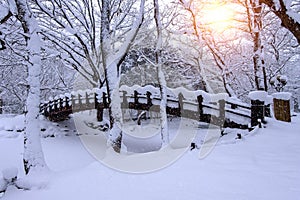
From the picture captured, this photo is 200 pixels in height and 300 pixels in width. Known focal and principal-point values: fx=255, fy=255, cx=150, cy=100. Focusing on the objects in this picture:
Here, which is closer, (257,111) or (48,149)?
(257,111)

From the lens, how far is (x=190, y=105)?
12516 millimetres

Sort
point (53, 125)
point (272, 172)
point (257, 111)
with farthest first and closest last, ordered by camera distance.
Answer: point (53, 125) < point (257, 111) < point (272, 172)

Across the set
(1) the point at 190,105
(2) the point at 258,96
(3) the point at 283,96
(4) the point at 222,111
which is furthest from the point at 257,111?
(1) the point at 190,105

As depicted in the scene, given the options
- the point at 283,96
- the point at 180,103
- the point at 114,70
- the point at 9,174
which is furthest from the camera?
the point at 180,103

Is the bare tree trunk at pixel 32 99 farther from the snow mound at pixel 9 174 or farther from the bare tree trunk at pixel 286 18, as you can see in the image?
the bare tree trunk at pixel 286 18

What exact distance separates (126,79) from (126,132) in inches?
423

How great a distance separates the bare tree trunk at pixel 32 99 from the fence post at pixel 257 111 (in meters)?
7.47

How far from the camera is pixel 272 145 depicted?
6.90 metres

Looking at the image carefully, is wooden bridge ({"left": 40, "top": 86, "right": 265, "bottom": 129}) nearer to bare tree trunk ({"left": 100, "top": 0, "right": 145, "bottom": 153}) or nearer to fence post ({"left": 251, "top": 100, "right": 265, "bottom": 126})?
fence post ({"left": 251, "top": 100, "right": 265, "bottom": 126})

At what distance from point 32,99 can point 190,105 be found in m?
7.62

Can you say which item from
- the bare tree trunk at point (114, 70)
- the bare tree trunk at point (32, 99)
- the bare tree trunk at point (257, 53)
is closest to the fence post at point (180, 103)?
the bare tree trunk at point (114, 70)

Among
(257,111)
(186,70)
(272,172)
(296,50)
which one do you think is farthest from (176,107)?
(296,50)

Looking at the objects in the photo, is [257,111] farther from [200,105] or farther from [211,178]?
[211,178]

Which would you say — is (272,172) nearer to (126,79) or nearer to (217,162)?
(217,162)
